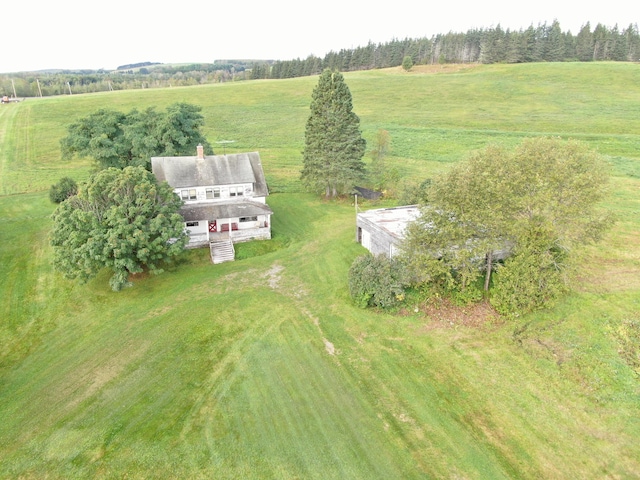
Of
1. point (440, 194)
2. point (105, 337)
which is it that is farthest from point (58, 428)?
point (440, 194)

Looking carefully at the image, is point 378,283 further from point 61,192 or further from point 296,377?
point 61,192

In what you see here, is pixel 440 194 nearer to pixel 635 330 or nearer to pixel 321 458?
pixel 635 330

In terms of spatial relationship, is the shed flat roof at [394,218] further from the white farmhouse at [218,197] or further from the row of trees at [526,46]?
the row of trees at [526,46]

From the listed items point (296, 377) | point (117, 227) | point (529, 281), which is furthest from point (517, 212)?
point (117, 227)

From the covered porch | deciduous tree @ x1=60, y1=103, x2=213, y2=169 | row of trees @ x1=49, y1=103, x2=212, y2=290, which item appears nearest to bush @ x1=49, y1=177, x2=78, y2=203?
deciduous tree @ x1=60, y1=103, x2=213, y2=169

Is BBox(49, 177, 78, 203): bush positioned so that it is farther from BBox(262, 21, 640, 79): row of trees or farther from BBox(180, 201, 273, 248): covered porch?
BBox(262, 21, 640, 79): row of trees

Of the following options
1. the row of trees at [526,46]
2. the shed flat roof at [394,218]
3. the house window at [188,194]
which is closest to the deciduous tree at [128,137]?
the house window at [188,194]
